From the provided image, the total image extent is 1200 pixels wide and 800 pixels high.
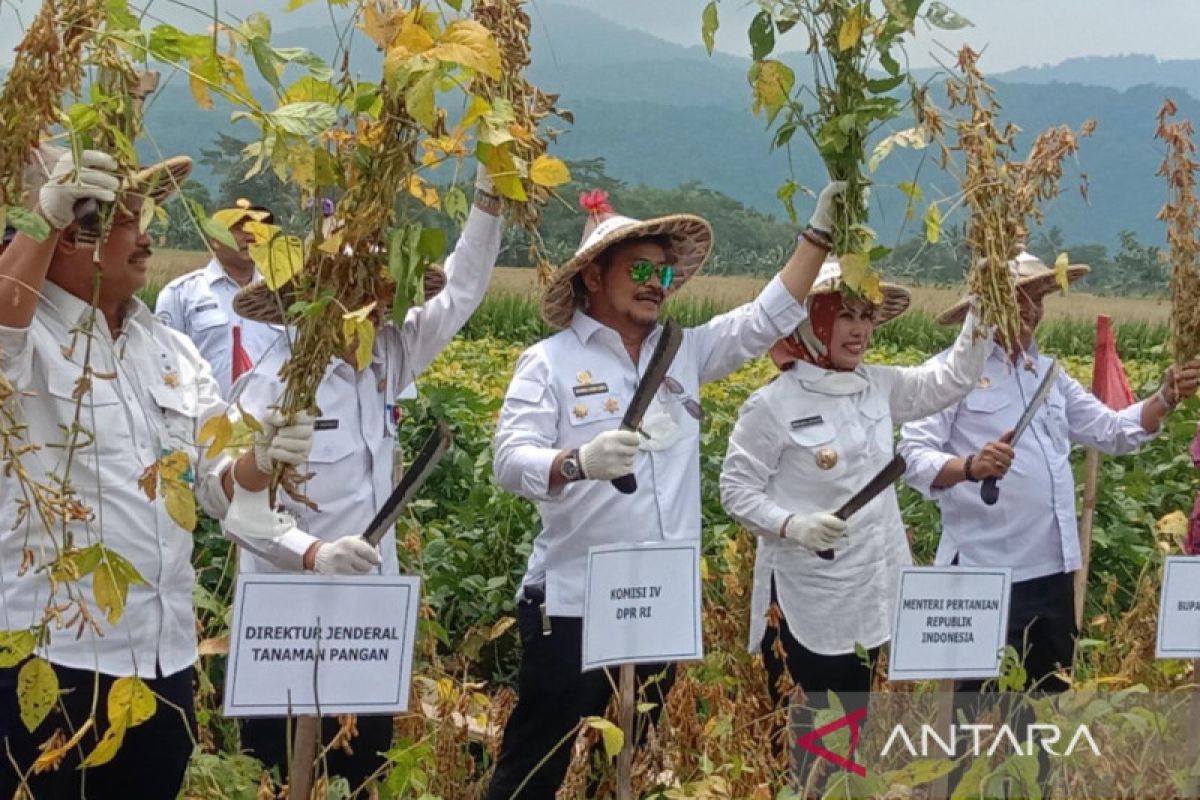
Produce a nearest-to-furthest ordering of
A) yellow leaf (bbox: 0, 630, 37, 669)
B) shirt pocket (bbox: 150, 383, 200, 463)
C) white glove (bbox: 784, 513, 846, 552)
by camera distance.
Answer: yellow leaf (bbox: 0, 630, 37, 669), shirt pocket (bbox: 150, 383, 200, 463), white glove (bbox: 784, 513, 846, 552)

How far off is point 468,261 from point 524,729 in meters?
0.97

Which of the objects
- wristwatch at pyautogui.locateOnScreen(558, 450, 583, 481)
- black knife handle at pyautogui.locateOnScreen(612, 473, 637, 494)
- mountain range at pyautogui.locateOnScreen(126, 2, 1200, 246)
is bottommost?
black knife handle at pyautogui.locateOnScreen(612, 473, 637, 494)

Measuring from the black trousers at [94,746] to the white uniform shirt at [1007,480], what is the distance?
1.87 metres

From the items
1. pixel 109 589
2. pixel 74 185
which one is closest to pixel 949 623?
pixel 109 589

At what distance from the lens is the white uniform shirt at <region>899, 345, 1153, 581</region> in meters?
3.42

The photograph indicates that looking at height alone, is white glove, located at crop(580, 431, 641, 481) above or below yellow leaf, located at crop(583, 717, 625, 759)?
above

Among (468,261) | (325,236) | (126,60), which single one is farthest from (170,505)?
(468,261)

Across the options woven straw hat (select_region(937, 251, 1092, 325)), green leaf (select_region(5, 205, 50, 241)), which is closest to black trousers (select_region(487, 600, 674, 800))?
woven straw hat (select_region(937, 251, 1092, 325))

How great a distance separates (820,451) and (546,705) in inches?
32.9

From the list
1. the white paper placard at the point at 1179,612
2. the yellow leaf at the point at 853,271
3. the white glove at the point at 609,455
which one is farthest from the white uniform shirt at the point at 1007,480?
the yellow leaf at the point at 853,271

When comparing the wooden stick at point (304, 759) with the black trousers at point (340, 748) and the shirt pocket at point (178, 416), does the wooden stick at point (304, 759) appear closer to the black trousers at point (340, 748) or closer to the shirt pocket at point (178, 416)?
the shirt pocket at point (178, 416)

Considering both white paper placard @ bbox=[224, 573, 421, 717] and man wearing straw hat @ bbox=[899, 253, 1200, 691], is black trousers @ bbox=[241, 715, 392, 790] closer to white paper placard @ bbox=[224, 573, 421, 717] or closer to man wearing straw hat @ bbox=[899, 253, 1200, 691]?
white paper placard @ bbox=[224, 573, 421, 717]

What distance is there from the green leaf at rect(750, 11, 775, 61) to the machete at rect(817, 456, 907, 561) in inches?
35.4

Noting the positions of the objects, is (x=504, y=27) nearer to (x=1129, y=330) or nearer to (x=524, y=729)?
(x=524, y=729)
